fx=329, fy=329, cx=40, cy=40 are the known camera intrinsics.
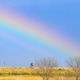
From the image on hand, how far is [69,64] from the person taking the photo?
50.4 metres

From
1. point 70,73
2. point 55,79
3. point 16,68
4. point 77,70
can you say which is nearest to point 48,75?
point 55,79

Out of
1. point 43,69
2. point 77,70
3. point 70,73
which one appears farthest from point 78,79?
point 70,73

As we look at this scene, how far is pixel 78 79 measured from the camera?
50250 mm

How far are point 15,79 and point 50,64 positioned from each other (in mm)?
5949

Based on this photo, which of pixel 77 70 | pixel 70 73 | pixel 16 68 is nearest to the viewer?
pixel 77 70

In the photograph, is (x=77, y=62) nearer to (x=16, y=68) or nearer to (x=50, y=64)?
(x=50, y=64)

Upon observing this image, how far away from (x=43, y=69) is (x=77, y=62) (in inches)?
206

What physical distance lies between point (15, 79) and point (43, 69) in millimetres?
4852

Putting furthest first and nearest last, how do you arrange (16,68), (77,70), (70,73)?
(16,68)
(70,73)
(77,70)

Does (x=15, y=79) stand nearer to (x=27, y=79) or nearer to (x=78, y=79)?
(x=27, y=79)

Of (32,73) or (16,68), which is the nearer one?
(32,73)

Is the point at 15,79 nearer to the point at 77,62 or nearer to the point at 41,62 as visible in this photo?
the point at 41,62

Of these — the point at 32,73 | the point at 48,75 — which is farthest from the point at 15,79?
the point at 32,73

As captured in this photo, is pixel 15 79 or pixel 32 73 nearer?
pixel 15 79
